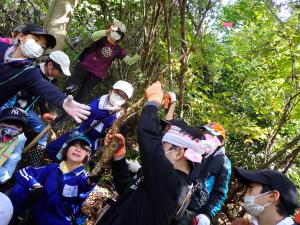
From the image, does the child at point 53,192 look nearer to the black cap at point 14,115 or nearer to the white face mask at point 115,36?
the black cap at point 14,115

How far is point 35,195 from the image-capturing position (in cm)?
304

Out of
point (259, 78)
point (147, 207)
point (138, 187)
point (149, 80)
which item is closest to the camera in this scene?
point (147, 207)

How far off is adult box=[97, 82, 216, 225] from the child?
92 centimetres

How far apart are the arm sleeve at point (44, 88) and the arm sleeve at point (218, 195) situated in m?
1.98

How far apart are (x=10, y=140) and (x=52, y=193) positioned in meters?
0.88

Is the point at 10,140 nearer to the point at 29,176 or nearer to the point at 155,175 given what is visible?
the point at 29,176

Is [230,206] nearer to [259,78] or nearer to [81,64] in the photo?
[259,78]

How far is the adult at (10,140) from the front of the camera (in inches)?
142

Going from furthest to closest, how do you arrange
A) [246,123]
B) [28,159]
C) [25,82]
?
[246,123], [28,159], [25,82]

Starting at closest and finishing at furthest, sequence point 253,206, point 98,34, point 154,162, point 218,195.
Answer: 1. point 154,162
2. point 253,206
3. point 218,195
4. point 98,34

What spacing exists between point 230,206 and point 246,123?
4.97 ft

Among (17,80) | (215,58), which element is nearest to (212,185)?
(17,80)

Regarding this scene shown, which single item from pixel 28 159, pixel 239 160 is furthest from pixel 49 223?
pixel 239 160

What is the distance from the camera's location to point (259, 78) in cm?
723
